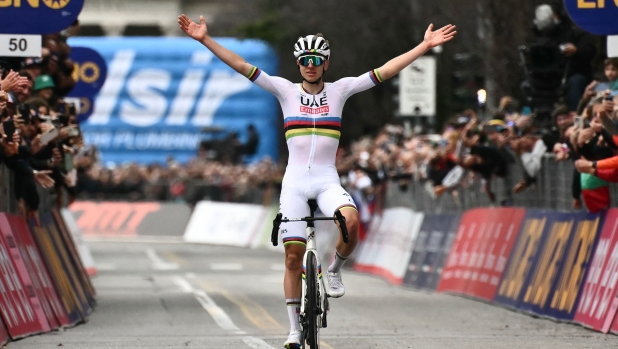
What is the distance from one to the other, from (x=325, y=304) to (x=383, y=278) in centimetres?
1469

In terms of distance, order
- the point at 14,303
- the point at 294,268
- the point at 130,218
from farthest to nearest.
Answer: the point at 130,218
the point at 14,303
the point at 294,268

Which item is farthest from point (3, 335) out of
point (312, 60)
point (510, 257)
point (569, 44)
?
point (569, 44)

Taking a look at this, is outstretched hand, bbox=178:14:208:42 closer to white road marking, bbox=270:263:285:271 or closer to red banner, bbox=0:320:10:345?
red banner, bbox=0:320:10:345

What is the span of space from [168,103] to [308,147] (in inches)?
2014

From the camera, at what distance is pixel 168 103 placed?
2499 inches

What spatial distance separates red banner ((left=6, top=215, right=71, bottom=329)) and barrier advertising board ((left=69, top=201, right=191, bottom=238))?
104 feet

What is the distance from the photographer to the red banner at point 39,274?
626 inches

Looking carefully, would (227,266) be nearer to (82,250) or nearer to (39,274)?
(82,250)

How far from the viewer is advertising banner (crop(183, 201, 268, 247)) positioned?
1756 inches

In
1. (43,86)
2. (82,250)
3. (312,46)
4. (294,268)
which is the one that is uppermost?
(312,46)

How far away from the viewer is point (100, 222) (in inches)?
1925

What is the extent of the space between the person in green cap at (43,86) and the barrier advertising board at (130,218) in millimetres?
29014

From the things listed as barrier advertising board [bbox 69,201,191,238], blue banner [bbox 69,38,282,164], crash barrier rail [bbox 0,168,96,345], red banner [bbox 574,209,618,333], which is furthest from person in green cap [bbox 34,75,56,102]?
blue banner [bbox 69,38,282,164]

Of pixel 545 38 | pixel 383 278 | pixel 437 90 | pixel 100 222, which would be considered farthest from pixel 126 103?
pixel 545 38
